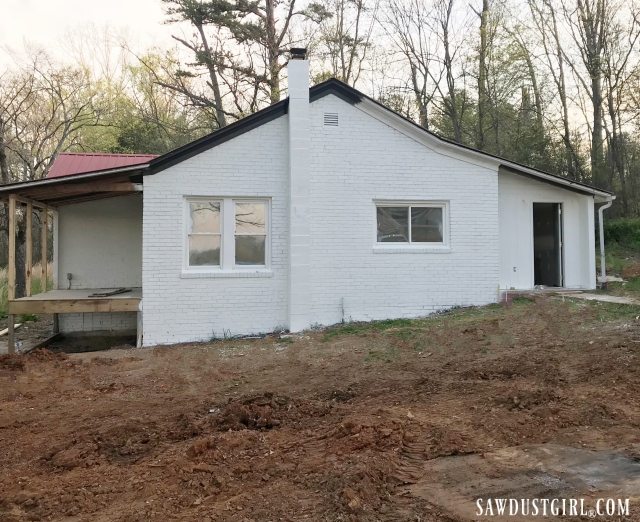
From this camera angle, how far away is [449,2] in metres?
24.8

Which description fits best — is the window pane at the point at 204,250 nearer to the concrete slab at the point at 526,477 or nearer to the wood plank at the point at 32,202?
the wood plank at the point at 32,202

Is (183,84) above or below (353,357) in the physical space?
above

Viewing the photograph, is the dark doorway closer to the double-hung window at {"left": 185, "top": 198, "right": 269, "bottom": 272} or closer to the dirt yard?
the dirt yard

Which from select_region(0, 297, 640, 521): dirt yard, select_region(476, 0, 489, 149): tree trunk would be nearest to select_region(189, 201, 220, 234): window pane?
select_region(0, 297, 640, 521): dirt yard

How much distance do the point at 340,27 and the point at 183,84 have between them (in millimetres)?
8794

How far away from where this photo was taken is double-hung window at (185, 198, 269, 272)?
995 cm

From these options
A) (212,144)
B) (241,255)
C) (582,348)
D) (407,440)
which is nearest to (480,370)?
(582,348)

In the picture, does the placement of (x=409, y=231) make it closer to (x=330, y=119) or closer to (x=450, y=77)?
(x=330, y=119)

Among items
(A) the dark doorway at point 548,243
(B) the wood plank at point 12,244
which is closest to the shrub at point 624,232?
(A) the dark doorway at point 548,243

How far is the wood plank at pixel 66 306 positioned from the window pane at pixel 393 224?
5.45 metres

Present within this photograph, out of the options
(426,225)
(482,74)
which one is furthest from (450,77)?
(426,225)

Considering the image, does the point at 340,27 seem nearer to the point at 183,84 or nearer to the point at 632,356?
the point at 183,84

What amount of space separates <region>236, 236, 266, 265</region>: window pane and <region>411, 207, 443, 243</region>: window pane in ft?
11.0

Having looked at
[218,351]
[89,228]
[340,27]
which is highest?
[340,27]
